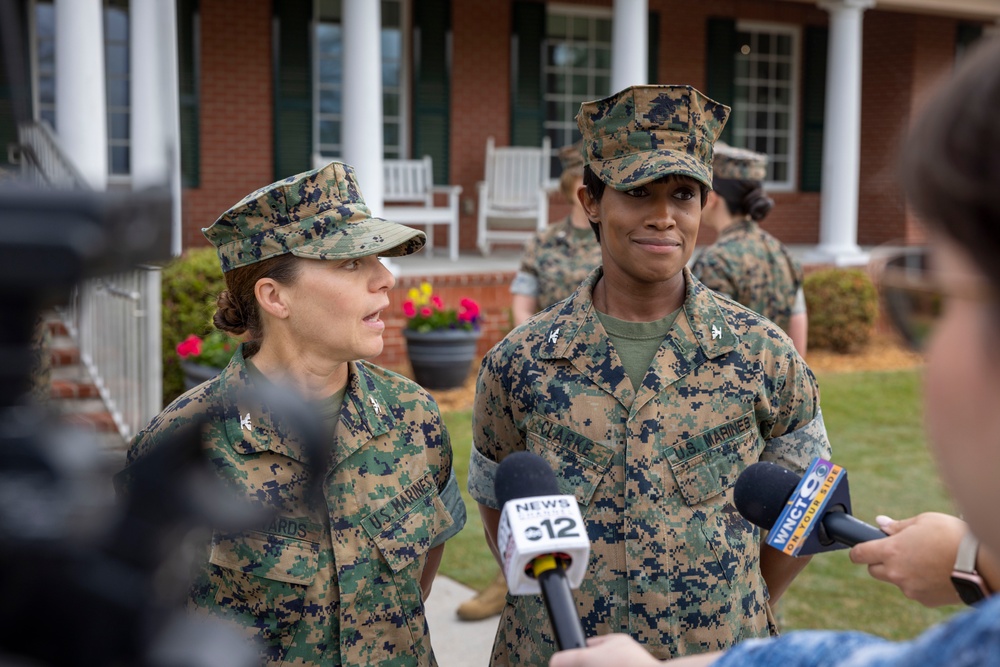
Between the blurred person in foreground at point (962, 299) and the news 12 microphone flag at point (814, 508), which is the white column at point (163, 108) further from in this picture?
the news 12 microphone flag at point (814, 508)

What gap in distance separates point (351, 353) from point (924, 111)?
1.66m

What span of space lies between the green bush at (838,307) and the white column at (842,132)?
1172 mm

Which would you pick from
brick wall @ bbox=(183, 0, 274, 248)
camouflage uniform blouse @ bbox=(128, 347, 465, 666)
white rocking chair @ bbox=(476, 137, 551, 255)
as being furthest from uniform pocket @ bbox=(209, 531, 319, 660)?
white rocking chair @ bbox=(476, 137, 551, 255)

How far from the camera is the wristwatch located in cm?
144

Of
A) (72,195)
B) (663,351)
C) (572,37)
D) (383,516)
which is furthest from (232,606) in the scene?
(572,37)

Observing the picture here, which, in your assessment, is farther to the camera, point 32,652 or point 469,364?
point 469,364

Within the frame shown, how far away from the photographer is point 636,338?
256cm

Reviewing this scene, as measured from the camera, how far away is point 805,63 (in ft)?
52.7

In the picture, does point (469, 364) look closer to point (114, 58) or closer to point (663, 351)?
point (114, 58)

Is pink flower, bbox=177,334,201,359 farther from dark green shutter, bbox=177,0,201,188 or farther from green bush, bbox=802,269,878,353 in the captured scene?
green bush, bbox=802,269,878,353

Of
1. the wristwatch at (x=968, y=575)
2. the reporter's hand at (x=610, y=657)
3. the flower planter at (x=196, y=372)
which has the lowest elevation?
the flower planter at (x=196, y=372)

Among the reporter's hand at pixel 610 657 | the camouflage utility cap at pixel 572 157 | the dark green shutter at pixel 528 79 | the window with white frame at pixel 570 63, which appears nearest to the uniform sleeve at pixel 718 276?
the camouflage utility cap at pixel 572 157

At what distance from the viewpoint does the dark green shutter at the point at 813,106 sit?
52.3ft

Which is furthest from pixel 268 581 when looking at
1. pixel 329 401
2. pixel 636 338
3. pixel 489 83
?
pixel 489 83
